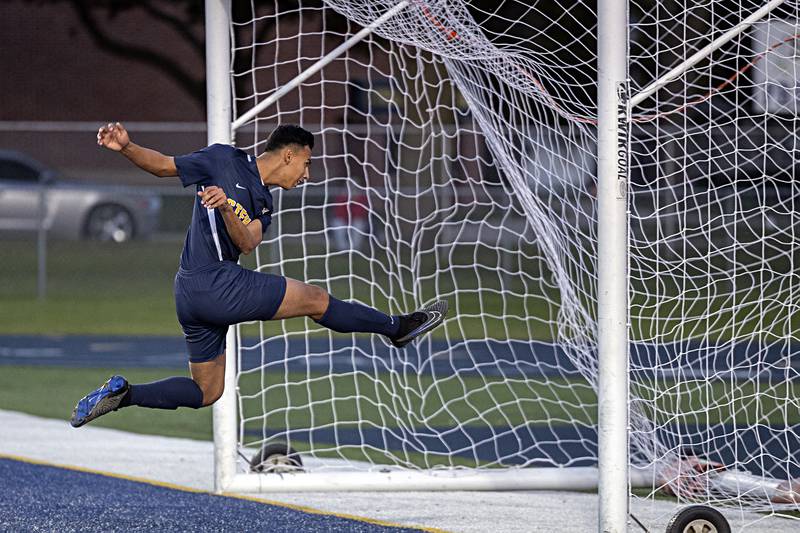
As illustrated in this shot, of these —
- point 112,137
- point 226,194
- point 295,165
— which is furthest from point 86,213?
point 112,137

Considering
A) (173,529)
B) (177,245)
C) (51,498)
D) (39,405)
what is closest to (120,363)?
(39,405)

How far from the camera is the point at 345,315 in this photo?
253 inches

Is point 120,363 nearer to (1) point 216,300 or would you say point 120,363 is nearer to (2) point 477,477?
(2) point 477,477

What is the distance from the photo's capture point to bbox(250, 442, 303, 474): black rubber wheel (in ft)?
25.3

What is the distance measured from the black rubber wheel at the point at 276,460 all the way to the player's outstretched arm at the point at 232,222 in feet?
6.34

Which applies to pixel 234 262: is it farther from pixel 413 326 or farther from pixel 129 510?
pixel 129 510

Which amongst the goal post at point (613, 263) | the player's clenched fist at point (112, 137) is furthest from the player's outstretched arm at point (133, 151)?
the goal post at point (613, 263)

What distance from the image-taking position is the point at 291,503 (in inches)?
287

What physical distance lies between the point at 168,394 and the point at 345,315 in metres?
1.00

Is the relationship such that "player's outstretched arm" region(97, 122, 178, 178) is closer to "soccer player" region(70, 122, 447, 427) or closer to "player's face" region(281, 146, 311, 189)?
"soccer player" region(70, 122, 447, 427)

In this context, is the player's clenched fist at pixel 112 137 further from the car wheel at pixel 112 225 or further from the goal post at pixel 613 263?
the car wheel at pixel 112 225

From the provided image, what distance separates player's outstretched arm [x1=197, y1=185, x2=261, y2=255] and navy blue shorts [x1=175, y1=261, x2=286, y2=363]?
147 mm

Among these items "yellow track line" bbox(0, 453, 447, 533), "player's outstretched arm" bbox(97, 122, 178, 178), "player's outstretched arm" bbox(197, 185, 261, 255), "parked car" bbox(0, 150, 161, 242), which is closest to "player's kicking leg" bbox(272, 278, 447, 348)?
"player's outstretched arm" bbox(197, 185, 261, 255)

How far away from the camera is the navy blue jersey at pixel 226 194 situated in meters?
6.16
